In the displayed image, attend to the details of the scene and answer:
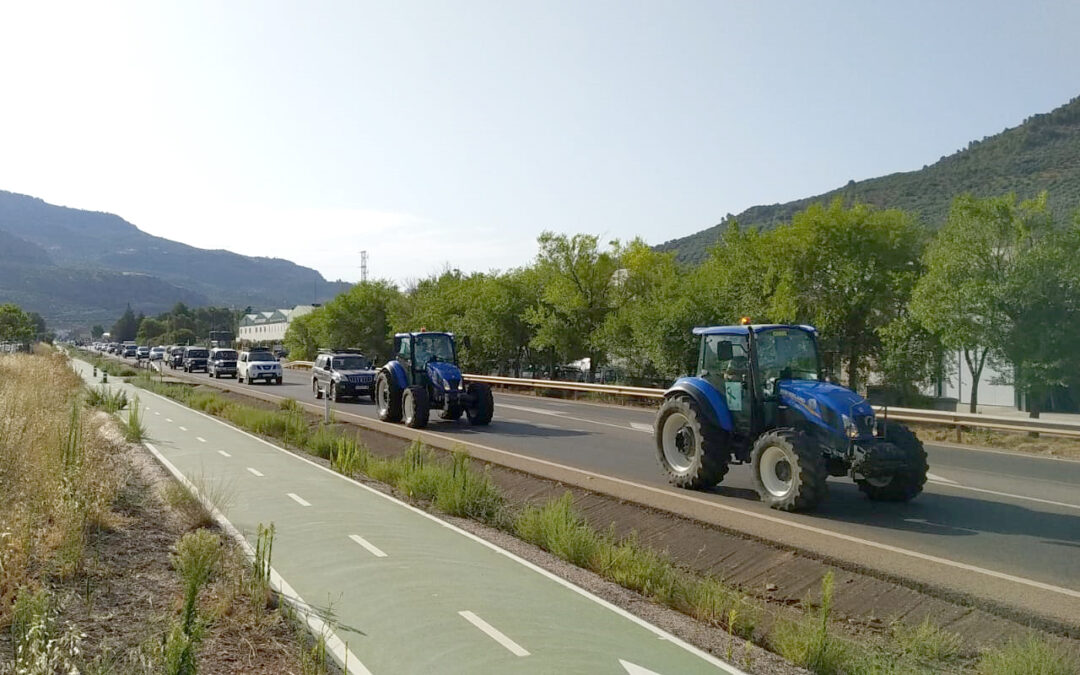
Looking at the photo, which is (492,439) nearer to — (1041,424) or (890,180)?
(1041,424)

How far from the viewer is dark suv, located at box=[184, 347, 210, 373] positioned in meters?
63.2

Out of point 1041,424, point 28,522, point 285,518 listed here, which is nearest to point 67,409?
point 285,518

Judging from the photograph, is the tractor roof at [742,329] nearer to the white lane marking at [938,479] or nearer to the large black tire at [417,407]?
the white lane marking at [938,479]

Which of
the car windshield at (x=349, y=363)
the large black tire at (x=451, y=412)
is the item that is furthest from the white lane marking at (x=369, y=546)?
the car windshield at (x=349, y=363)

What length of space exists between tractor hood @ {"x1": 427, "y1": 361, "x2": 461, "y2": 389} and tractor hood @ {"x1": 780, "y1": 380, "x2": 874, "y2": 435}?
1232 centimetres

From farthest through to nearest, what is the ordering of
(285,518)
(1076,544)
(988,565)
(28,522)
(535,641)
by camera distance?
(285,518), (1076,544), (988,565), (28,522), (535,641)

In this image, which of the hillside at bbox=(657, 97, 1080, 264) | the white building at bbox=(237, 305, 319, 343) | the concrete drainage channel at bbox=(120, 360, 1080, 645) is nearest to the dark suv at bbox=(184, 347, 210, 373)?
the hillside at bbox=(657, 97, 1080, 264)

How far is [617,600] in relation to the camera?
7535 mm

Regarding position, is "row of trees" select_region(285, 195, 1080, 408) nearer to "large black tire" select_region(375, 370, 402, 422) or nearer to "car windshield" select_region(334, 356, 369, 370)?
"large black tire" select_region(375, 370, 402, 422)

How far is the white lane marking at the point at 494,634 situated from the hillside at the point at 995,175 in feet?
255

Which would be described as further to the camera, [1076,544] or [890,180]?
[890,180]

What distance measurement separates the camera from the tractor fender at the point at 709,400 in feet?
40.7

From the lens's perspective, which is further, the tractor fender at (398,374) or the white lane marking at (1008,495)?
the tractor fender at (398,374)

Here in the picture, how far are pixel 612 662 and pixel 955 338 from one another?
2342cm
